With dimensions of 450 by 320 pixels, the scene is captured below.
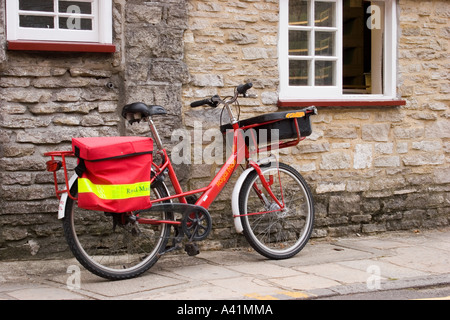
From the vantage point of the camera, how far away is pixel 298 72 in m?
6.91

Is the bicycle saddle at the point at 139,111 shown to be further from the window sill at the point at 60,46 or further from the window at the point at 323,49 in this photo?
the window at the point at 323,49

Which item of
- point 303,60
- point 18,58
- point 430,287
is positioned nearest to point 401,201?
point 303,60

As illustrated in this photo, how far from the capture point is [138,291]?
473 centimetres

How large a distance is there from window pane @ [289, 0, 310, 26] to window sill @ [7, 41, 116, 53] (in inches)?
78.3

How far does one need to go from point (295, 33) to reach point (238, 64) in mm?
841

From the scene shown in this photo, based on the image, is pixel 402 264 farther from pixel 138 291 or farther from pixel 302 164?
pixel 138 291

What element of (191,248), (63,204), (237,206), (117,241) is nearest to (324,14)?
(237,206)

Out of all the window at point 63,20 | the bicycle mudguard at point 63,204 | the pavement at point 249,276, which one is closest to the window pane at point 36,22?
the window at point 63,20

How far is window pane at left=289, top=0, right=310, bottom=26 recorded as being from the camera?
6.83 m

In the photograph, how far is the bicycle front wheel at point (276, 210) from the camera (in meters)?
5.79

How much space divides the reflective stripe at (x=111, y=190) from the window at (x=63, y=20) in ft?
5.47

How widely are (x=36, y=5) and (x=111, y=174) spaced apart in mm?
1983

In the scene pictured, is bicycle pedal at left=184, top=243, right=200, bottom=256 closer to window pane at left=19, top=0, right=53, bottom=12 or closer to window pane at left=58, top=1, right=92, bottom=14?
window pane at left=58, top=1, right=92, bottom=14

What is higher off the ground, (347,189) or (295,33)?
(295,33)
